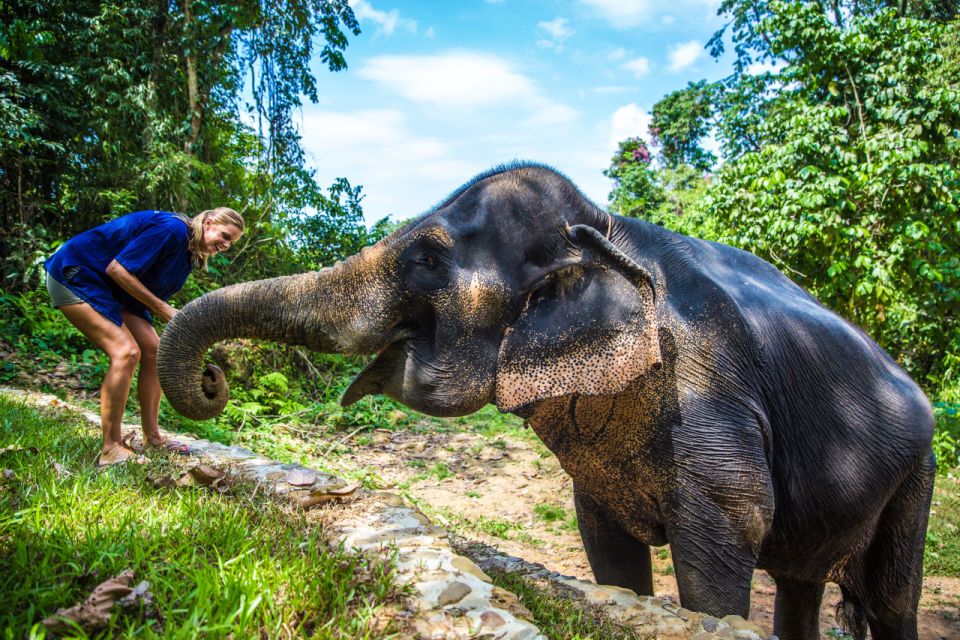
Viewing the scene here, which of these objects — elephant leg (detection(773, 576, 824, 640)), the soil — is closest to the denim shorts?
the soil

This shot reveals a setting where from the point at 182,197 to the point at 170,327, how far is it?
20.5 ft

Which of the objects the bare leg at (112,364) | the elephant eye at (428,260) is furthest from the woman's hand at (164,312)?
the elephant eye at (428,260)

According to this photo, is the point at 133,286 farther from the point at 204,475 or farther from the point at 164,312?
the point at 204,475

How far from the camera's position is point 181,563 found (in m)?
1.71

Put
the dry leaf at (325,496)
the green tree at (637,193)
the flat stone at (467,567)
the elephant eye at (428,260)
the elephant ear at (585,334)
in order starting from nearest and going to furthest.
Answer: the flat stone at (467,567) → the elephant ear at (585,334) → the elephant eye at (428,260) → the dry leaf at (325,496) → the green tree at (637,193)

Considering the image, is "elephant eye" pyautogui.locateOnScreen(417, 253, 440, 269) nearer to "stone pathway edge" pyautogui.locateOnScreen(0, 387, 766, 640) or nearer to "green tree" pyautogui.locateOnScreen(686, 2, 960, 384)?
"stone pathway edge" pyautogui.locateOnScreen(0, 387, 766, 640)

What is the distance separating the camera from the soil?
458 cm

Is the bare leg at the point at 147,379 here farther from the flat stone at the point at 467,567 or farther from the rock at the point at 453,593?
the rock at the point at 453,593

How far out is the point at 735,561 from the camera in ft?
7.47

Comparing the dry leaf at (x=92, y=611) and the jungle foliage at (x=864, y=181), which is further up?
the jungle foliage at (x=864, y=181)

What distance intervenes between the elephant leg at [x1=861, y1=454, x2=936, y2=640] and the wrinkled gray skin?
0.56m

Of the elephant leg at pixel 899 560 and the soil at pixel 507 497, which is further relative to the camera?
the soil at pixel 507 497

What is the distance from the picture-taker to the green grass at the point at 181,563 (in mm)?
1441

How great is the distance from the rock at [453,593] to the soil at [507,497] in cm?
175
